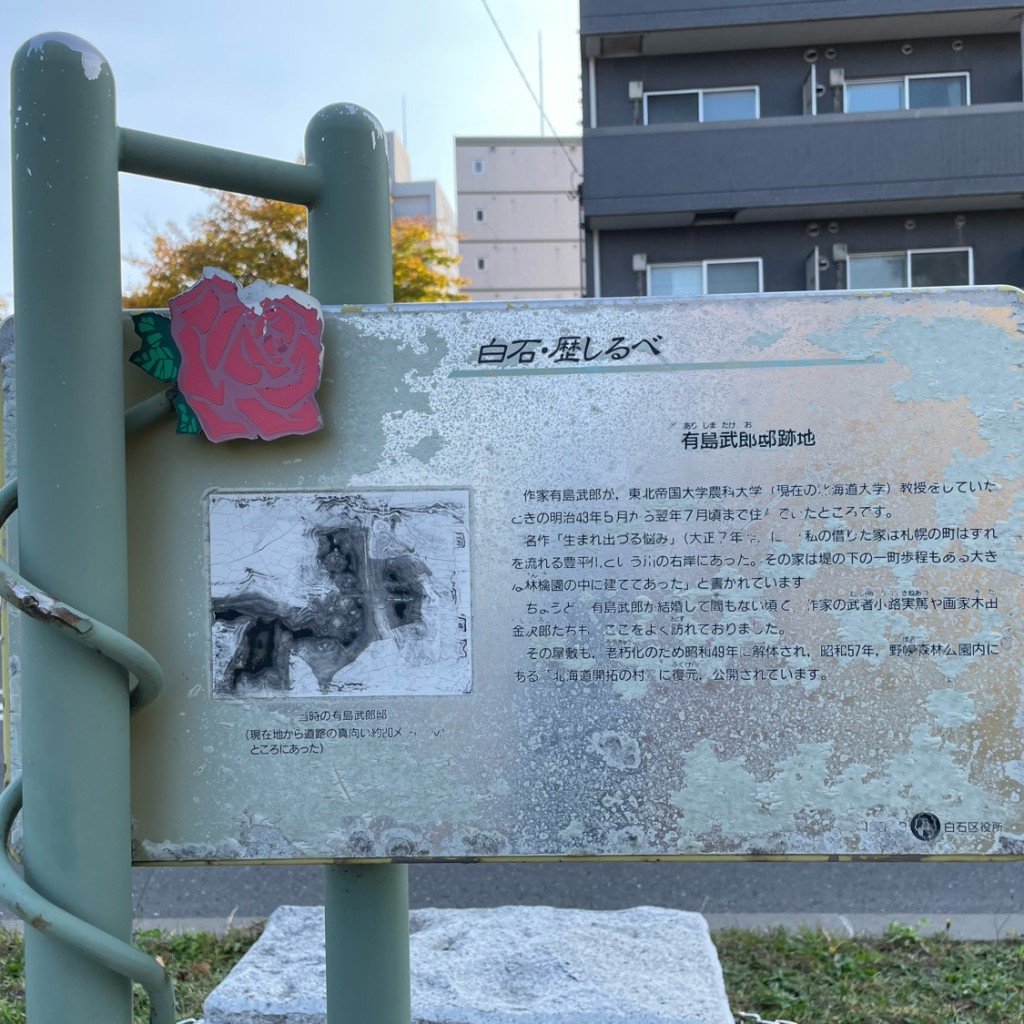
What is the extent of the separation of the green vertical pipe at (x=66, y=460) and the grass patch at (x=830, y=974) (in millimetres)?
1901

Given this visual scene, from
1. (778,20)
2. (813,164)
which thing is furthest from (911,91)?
(778,20)

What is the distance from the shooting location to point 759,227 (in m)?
14.7

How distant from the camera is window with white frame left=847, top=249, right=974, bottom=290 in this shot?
567 inches

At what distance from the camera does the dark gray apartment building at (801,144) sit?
1377 cm

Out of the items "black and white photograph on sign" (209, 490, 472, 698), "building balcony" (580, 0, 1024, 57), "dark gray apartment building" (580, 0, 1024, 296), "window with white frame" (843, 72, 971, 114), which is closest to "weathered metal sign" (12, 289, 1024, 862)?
"black and white photograph on sign" (209, 490, 472, 698)

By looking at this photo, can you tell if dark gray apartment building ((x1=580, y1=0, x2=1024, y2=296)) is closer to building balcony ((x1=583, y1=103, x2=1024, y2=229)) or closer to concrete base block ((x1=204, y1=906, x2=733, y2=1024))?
building balcony ((x1=583, y1=103, x2=1024, y2=229))

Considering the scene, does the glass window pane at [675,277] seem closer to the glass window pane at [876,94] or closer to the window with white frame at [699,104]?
the window with white frame at [699,104]

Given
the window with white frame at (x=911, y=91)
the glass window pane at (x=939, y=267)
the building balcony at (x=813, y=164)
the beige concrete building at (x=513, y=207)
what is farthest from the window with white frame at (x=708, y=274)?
the beige concrete building at (x=513, y=207)

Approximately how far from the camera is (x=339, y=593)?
1795 millimetres

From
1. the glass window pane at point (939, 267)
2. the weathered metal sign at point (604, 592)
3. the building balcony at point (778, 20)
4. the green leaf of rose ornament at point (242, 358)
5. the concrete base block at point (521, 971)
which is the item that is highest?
the building balcony at point (778, 20)

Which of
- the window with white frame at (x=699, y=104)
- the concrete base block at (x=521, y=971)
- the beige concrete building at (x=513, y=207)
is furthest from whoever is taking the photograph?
the beige concrete building at (x=513, y=207)

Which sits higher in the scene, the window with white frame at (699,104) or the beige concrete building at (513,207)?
the beige concrete building at (513,207)

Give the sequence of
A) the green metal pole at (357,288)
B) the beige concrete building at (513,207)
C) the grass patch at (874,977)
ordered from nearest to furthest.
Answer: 1. the green metal pole at (357,288)
2. the grass patch at (874,977)
3. the beige concrete building at (513,207)

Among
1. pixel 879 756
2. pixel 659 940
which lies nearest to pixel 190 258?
pixel 659 940
